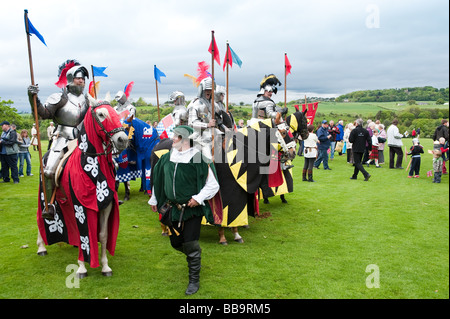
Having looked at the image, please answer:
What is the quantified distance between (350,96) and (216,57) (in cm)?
4161

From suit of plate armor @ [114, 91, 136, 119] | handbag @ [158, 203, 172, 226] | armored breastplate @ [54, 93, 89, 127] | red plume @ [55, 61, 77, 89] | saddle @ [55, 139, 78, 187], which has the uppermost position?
red plume @ [55, 61, 77, 89]

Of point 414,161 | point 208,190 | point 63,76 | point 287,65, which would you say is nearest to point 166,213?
point 208,190

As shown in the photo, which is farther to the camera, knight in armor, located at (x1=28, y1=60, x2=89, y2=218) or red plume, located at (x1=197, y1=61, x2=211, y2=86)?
red plume, located at (x1=197, y1=61, x2=211, y2=86)

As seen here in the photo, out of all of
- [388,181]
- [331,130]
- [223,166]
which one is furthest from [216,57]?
[331,130]

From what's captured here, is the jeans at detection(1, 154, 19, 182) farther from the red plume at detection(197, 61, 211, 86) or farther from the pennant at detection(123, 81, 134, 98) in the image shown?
the red plume at detection(197, 61, 211, 86)

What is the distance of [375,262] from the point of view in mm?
4711

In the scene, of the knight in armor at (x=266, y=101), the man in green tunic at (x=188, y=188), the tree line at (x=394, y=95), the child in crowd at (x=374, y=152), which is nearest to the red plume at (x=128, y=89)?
the knight in armor at (x=266, y=101)

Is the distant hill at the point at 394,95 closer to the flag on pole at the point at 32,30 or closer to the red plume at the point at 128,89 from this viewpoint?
the red plume at the point at 128,89

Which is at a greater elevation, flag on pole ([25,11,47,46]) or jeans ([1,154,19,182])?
flag on pole ([25,11,47,46])

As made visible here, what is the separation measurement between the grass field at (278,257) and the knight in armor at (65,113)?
47.9 inches

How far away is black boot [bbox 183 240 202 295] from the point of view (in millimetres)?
3854

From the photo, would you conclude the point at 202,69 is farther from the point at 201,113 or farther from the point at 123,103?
the point at 123,103

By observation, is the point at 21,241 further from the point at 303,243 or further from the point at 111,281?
the point at 303,243

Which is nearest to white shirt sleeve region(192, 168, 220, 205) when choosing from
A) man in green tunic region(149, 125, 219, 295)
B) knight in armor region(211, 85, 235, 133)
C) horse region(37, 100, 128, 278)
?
man in green tunic region(149, 125, 219, 295)
